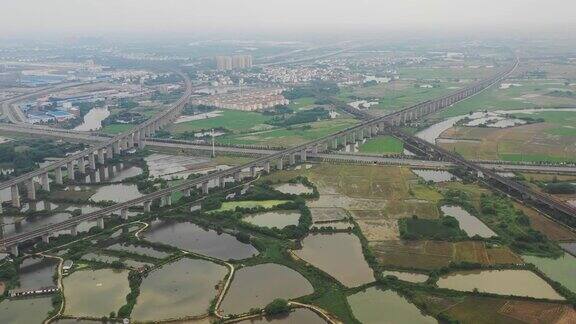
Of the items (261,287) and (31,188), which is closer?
(261,287)

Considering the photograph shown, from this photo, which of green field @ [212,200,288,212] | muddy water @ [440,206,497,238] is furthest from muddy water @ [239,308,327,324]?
green field @ [212,200,288,212]

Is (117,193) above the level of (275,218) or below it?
below

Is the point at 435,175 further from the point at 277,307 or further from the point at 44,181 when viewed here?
the point at 44,181

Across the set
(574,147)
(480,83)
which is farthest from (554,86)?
(574,147)

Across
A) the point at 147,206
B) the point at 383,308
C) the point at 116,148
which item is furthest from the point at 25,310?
the point at 116,148

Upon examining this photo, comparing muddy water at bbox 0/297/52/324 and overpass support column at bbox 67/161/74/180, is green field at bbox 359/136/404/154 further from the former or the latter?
muddy water at bbox 0/297/52/324

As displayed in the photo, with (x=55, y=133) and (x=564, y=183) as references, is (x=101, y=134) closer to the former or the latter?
(x=55, y=133)

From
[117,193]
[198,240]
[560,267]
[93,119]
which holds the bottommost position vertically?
[93,119]

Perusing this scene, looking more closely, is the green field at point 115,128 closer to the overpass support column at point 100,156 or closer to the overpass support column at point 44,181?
the overpass support column at point 100,156
